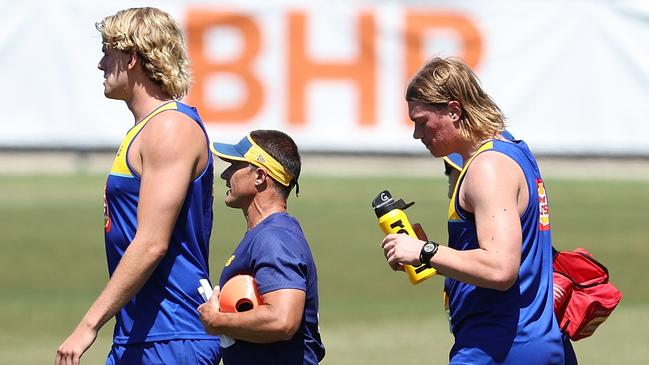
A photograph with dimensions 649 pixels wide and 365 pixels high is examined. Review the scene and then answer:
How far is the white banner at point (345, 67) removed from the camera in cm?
2364

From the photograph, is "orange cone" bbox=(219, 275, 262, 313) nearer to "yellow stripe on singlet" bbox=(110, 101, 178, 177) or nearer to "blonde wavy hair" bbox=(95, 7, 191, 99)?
"yellow stripe on singlet" bbox=(110, 101, 178, 177)

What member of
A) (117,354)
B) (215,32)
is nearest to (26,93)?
(215,32)

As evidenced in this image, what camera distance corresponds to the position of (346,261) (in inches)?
544

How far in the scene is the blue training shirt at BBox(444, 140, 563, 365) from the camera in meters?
4.94

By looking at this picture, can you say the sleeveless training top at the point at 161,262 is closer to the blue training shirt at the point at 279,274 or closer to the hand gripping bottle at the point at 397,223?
the blue training shirt at the point at 279,274

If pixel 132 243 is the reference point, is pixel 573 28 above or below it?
below

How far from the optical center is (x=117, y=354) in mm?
5148

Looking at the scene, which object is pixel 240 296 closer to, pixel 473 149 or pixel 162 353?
pixel 162 353

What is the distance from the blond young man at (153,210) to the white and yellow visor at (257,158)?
9 cm

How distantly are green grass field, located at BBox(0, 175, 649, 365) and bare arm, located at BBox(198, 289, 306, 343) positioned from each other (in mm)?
4519

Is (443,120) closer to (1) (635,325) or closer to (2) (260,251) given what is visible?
(2) (260,251)

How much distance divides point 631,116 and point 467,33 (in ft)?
11.3

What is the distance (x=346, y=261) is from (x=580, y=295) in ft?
27.0

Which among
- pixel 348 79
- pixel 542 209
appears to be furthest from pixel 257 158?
pixel 348 79
